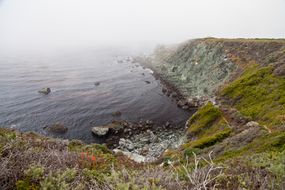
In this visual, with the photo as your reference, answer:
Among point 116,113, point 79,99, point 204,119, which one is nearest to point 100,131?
point 116,113

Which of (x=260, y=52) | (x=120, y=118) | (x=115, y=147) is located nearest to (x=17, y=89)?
(x=120, y=118)

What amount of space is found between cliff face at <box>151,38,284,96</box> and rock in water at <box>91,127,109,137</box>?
24.9 meters

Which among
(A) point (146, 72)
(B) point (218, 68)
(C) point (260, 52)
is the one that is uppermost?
(C) point (260, 52)

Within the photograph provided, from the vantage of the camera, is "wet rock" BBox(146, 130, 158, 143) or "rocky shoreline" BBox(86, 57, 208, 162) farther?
"wet rock" BBox(146, 130, 158, 143)

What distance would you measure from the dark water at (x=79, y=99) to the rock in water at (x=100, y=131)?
0.94m

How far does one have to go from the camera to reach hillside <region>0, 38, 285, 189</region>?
704cm

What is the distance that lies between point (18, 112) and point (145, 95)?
28139mm

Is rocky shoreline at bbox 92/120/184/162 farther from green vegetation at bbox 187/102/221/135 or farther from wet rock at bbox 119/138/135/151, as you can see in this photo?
green vegetation at bbox 187/102/221/135

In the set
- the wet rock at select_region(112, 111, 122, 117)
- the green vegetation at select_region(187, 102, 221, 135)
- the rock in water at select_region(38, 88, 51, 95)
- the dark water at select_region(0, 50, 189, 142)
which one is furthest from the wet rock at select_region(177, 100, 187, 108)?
the rock in water at select_region(38, 88, 51, 95)

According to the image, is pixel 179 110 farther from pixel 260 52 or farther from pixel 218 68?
pixel 260 52

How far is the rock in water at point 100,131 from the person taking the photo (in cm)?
4033

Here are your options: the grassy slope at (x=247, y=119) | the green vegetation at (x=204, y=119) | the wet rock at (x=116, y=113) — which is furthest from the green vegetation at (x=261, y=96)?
the wet rock at (x=116, y=113)

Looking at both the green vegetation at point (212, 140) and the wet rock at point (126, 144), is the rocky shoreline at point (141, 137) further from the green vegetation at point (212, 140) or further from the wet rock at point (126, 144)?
the green vegetation at point (212, 140)

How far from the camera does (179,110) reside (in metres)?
50.4
